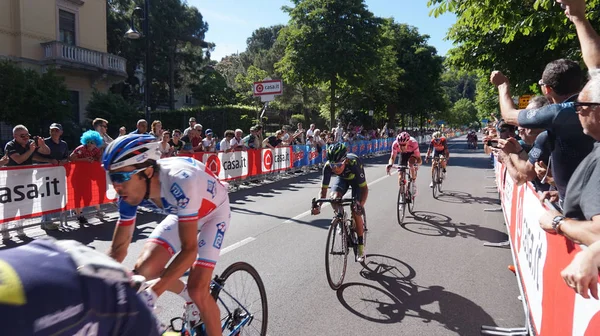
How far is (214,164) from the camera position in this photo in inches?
476

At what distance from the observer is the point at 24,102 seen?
1811cm

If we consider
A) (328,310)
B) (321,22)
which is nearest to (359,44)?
(321,22)

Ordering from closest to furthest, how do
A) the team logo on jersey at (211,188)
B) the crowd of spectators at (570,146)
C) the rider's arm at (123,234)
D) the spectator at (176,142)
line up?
the crowd of spectators at (570,146) < the rider's arm at (123,234) < the team logo on jersey at (211,188) < the spectator at (176,142)

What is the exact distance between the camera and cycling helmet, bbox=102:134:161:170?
2.22m

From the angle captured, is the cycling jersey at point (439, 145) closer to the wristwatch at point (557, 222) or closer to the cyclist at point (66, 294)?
the wristwatch at point (557, 222)

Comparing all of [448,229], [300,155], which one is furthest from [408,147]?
[300,155]

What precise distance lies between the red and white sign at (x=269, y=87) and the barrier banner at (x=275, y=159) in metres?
2.34

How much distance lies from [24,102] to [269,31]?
6862 cm

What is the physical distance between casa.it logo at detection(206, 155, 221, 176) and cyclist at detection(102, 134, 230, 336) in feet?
29.5

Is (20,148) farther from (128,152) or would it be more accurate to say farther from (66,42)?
(66,42)

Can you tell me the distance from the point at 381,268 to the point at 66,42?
25553 millimetres

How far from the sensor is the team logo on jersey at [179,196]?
96.7 inches

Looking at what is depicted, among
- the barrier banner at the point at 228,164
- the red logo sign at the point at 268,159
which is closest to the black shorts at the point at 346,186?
the barrier banner at the point at 228,164

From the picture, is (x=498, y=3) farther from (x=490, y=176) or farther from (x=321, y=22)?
(x=321, y=22)
